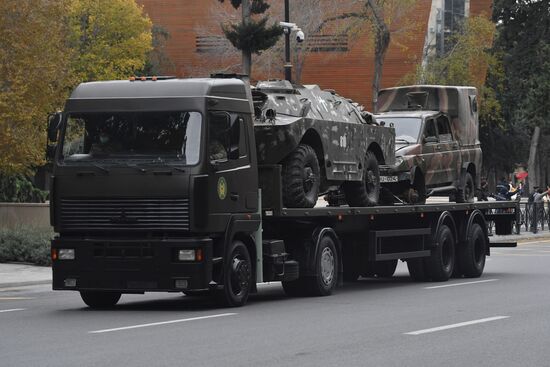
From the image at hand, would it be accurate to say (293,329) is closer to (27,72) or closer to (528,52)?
(27,72)

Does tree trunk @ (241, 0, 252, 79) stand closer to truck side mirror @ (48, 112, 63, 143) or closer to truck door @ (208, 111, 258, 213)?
truck door @ (208, 111, 258, 213)

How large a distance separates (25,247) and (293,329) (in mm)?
15195

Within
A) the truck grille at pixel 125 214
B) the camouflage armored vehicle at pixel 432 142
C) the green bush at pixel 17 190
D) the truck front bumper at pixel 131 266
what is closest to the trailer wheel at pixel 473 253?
the camouflage armored vehicle at pixel 432 142

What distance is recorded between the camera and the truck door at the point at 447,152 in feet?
82.8

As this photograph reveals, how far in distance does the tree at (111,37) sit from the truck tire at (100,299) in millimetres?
66056

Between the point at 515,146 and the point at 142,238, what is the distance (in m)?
84.5

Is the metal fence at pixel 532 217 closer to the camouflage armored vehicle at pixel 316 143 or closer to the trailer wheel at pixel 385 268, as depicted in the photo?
the trailer wheel at pixel 385 268

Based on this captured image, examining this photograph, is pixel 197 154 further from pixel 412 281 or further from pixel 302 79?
pixel 302 79

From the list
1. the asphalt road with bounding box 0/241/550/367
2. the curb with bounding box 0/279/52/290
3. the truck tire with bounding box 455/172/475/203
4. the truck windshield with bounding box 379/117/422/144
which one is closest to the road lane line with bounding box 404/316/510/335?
the asphalt road with bounding box 0/241/550/367

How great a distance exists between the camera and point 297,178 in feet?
62.7

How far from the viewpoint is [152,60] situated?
91.3 meters

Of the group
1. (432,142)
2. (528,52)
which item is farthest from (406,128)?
(528,52)

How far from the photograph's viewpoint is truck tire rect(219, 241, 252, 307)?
1755cm

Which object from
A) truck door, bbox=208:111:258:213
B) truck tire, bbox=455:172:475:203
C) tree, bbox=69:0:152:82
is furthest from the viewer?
tree, bbox=69:0:152:82
